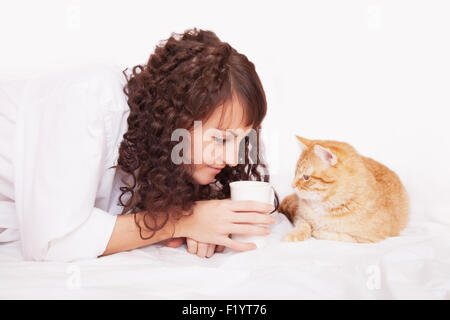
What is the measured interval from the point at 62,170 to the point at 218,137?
45 centimetres

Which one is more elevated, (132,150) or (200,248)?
(132,150)

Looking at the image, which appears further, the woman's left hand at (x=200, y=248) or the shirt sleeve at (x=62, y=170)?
the woman's left hand at (x=200, y=248)

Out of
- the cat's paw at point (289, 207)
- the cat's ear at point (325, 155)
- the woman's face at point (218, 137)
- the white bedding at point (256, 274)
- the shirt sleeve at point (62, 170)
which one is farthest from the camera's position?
the cat's paw at point (289, 207)

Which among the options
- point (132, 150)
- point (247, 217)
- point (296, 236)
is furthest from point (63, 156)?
point (296, 236)

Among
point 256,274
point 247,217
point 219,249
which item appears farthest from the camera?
point 219,249

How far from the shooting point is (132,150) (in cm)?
132

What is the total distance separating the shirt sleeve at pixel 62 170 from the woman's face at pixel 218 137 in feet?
0.93

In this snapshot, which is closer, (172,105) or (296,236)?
(172,105)

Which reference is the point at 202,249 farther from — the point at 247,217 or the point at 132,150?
the point at 132,150

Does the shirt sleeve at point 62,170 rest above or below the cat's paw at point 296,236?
above

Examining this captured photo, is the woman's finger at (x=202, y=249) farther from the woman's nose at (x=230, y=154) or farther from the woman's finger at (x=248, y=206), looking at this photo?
the woman's nose at (x=230, y=154)

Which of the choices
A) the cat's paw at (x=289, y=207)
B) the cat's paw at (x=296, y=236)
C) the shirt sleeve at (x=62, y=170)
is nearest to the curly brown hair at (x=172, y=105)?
the shirt sleeve at (x=62, y=170)

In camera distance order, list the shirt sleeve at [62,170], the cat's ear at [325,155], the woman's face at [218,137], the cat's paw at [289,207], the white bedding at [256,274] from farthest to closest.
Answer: the cat's paw at [289,207] < the cat's ear at [325,155] < the woman's face at [218,137] < the shirt sleeve at [62,170] < the white bedding at [256,274]

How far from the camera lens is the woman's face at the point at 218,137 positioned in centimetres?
127
